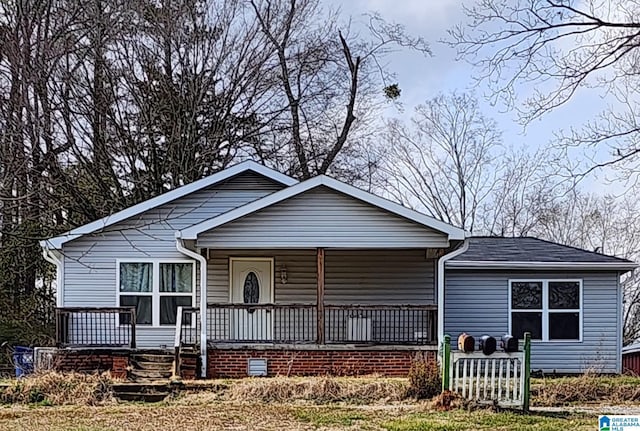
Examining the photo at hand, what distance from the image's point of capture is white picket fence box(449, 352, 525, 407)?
1125cm

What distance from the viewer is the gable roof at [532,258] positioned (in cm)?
1680

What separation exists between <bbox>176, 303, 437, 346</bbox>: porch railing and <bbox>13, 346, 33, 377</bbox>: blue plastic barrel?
3.09m

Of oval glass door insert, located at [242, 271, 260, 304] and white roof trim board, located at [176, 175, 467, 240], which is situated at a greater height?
white roof trim board, located at [176, 175, 467, 240]

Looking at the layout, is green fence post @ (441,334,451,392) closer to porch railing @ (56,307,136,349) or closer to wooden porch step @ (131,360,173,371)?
wooden porch step @ (131,360,173,371)

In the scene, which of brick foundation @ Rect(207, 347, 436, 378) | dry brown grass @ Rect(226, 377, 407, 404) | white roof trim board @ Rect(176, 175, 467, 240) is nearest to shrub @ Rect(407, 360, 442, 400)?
dry brown grass @ Rect(226, 377, 407, 404)

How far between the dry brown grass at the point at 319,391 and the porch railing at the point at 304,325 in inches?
107

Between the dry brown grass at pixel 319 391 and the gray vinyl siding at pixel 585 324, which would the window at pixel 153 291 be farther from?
the gray vinyl siding at pixel 585 324

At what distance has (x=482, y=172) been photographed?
34594 mm

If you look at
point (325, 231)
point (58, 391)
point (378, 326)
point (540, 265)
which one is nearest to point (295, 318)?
point (378, 326)

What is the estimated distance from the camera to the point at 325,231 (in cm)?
1509

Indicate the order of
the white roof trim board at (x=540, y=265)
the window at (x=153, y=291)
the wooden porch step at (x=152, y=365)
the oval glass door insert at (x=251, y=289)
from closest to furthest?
the wooden porch step at (x=152, y=365) → the white roof trim board at (x=540, y=265) → the window at (x=153, y=291) → the oval glass door insert at (x=251, y=289)

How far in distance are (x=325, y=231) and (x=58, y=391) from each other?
5388 mm

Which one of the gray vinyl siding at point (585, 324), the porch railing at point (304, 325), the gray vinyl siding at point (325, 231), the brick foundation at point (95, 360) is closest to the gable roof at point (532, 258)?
the gray vinyl siding at point (585, 324)

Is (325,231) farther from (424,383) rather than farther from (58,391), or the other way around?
(58,391)
